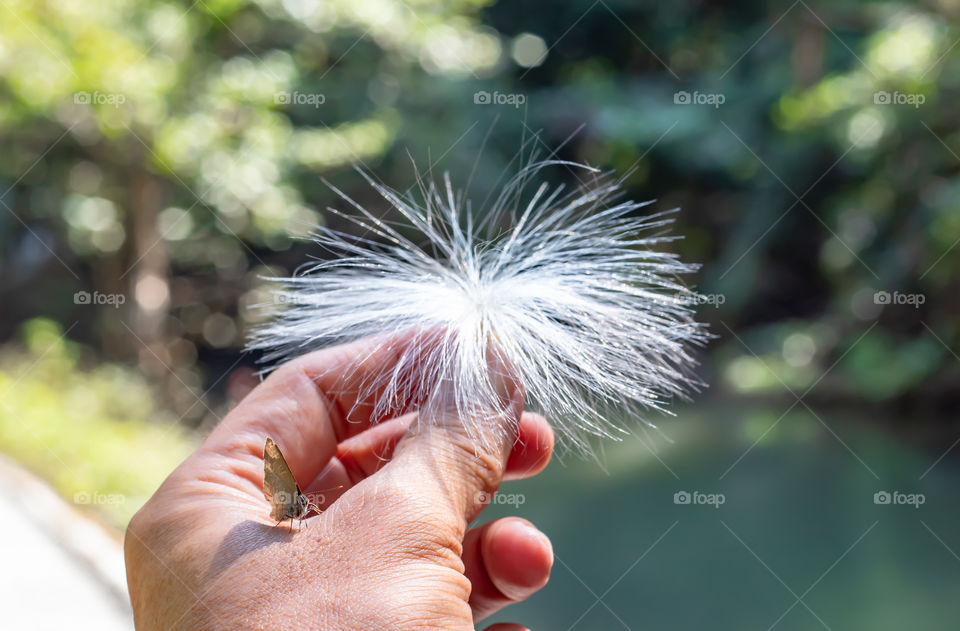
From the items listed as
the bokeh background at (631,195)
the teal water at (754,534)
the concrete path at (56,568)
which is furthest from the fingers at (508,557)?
the teal water at (754,534)

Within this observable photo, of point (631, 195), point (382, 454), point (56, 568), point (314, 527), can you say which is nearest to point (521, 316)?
point (382, 454)

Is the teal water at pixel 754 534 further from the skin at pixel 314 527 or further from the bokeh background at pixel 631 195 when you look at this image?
the skin at pixel 314 527

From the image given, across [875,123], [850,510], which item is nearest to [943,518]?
[850,510]

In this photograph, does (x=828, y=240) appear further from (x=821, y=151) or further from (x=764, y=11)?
(x=764, y=11)

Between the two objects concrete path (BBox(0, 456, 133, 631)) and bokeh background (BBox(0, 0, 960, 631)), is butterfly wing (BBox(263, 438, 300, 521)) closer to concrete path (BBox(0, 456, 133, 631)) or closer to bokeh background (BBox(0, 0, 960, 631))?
concrete path (BBox(0, 456, 133, 631))

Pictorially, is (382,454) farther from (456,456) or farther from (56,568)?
(56,568)

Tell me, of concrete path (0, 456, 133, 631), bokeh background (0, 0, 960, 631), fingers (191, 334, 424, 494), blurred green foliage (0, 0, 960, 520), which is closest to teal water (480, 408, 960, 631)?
bokeh background (0, 0, 960, 631)
